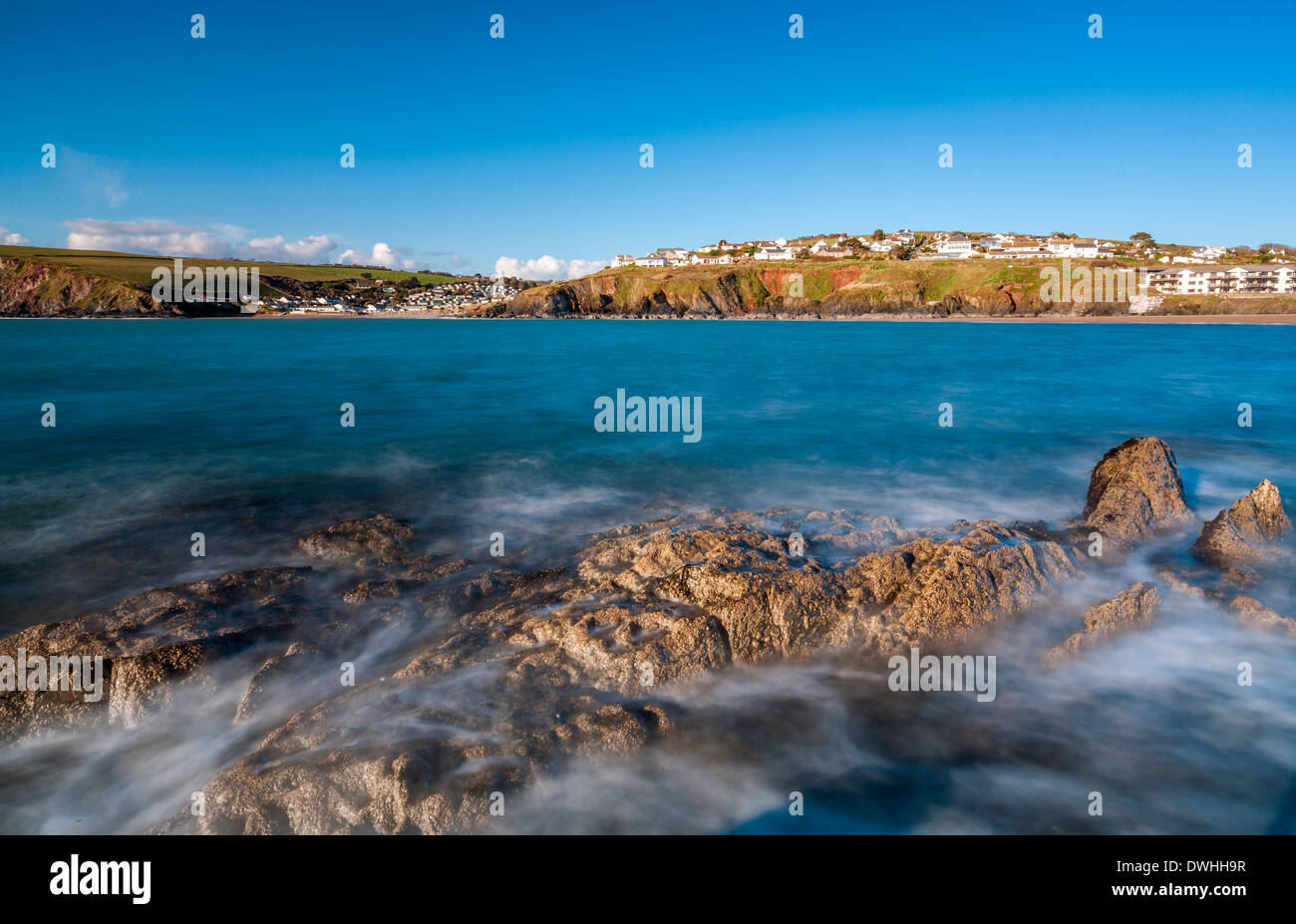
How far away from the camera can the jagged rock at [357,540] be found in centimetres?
1052

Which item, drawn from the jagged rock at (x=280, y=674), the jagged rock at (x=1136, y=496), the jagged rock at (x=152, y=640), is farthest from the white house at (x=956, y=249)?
the jagged rock at (x=280, y=674)

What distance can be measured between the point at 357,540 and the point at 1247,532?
15641 mm

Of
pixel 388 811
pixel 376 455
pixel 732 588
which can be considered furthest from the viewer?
pixel 376 455

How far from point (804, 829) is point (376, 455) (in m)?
16.7

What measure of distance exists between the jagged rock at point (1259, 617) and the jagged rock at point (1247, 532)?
1793 millimetres

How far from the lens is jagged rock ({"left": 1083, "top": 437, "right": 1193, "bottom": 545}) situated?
11344 millimetres

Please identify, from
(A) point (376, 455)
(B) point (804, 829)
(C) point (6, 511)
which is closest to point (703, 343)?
(A) point (376, 455)

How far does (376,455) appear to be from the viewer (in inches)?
739

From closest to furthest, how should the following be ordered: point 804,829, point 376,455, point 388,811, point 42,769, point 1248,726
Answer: point 388,811 → point 804,829 → point 42,769 → point 1248,726 → point 376,455

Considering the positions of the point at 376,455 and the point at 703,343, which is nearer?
the point at 376,455

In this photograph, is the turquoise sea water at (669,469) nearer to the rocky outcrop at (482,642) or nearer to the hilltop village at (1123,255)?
the rocky outcrop at (482,642)

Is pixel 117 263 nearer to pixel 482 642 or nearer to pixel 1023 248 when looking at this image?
pixel 482 642

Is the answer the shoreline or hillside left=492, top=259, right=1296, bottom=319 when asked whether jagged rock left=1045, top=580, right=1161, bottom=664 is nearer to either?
the shoreline

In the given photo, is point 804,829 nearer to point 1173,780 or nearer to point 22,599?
point 1173,780
